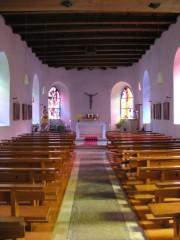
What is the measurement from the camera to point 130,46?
14.7 meters

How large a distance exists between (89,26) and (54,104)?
1014cm

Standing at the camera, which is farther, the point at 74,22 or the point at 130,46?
the point at 130,46

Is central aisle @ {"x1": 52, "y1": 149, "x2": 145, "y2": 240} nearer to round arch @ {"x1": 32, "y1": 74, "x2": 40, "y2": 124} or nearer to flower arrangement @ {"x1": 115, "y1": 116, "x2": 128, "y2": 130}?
round arch @ {"x1": 32, "y1": 74, "x2": 40, "y2": 124}

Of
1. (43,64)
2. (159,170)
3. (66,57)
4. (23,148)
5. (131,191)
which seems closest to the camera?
(159,170)

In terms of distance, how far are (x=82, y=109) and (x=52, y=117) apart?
76.6 inches

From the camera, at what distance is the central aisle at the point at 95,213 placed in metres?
4.13

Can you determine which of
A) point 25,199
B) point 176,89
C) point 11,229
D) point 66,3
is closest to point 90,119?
point 176,89

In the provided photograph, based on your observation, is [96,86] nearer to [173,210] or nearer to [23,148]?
[23,148]

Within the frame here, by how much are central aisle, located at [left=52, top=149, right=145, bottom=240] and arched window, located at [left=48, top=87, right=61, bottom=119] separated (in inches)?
504

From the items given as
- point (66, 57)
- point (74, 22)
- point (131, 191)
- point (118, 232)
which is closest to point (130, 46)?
point (66, 57)

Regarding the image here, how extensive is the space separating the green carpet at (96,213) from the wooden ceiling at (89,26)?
156 inches

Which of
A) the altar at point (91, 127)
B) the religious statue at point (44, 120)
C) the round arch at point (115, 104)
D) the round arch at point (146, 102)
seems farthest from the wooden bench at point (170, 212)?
the round arch at point (115, 104)

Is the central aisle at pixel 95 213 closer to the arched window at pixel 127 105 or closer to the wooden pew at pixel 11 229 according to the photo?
the wooden pew at pixel 11 229

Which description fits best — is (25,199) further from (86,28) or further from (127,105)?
(127,105)
